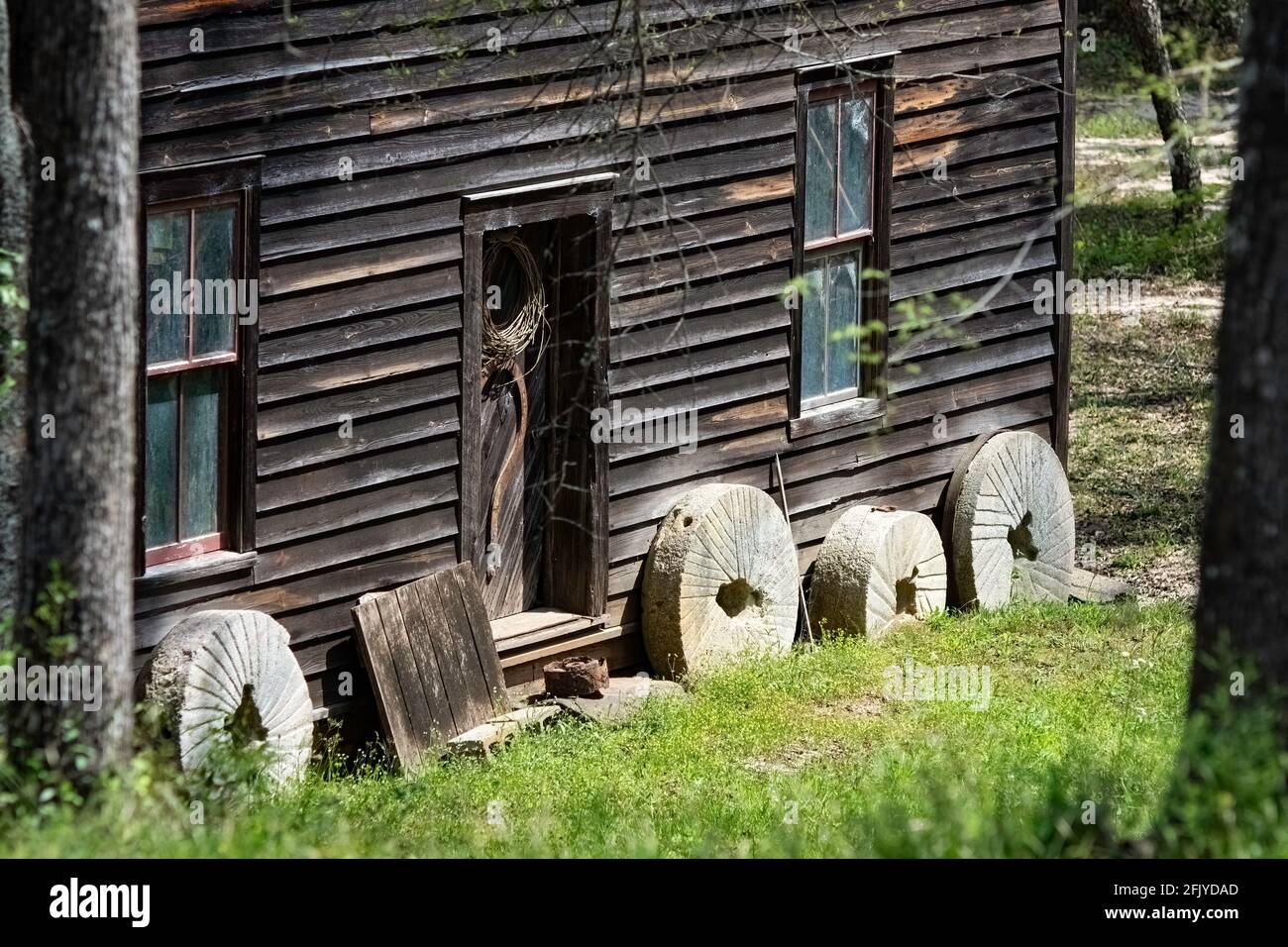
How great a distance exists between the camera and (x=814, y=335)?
11.2 metres

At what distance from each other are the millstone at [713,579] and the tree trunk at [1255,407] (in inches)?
194

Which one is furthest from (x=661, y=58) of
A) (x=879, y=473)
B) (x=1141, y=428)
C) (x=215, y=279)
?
(x=1141, y=428)

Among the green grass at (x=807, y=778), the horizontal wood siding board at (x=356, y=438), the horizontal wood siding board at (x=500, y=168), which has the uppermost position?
the horizontal wood siding board at (x=500, y=168)

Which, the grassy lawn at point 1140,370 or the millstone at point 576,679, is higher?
the grassy lawn at point 1140,370

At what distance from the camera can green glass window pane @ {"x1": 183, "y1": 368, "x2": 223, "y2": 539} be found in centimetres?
817

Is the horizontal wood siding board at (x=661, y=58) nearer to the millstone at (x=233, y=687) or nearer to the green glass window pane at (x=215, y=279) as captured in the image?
the green glass window pane at (x=215, y=279)

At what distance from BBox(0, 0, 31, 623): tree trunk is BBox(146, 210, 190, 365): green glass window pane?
1.19 m

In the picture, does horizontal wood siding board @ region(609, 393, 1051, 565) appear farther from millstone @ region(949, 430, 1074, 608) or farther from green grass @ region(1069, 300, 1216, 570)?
green grass @ region(1069, 300, 1216, 570)

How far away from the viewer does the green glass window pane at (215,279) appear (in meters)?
8.07

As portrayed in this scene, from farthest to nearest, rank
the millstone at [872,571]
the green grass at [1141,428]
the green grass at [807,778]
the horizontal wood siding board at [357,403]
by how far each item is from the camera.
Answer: the green grass at [1141,428]
the millstone at [872,571]
the horizontal wood siding board at [357,403]
the green grass at [807,778]

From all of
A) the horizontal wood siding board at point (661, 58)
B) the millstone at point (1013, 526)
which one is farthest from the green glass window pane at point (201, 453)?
the millstone at point (1013, 526)

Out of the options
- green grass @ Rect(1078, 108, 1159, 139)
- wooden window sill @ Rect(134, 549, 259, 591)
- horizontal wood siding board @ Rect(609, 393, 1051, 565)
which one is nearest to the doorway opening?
horizontal wood siding board @ Rect(609, 393, 1051, 565)

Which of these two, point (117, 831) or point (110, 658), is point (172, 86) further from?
point (117, 831)
